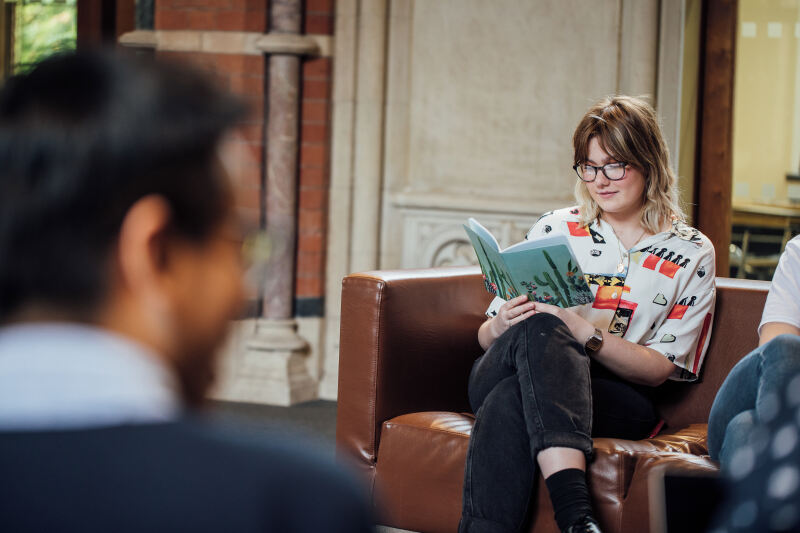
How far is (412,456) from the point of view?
227 cm

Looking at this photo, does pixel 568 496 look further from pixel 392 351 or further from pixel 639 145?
pixel 639 145

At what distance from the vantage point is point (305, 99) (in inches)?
169

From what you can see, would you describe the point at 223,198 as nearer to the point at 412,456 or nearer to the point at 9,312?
the point at 9,312

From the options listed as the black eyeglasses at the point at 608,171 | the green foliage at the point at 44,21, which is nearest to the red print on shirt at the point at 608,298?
the black eyeglasses at the point at 608,171

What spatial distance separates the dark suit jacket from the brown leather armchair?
5.45ft

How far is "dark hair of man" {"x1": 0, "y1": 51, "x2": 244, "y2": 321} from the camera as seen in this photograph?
1.55ft

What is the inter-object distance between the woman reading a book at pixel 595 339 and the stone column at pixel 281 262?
6.42 feet

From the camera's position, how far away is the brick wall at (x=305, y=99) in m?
4.25

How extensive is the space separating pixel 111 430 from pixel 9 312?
95 mm

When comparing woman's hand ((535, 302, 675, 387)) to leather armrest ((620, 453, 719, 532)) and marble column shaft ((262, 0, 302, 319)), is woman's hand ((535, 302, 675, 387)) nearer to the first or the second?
leather armrest ((620, 453, 719, 532))

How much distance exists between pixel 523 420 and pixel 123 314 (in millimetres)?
1617

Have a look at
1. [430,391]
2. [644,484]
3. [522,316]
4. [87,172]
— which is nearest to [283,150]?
[430,391]

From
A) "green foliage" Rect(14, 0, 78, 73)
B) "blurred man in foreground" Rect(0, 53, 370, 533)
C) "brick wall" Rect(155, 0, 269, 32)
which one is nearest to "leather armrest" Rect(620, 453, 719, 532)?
"blurred man in foreground" Rect(0, 53, 370, 533)

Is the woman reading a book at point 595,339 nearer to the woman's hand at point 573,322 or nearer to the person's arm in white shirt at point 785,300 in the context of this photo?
the woman's hand at point 573,322
